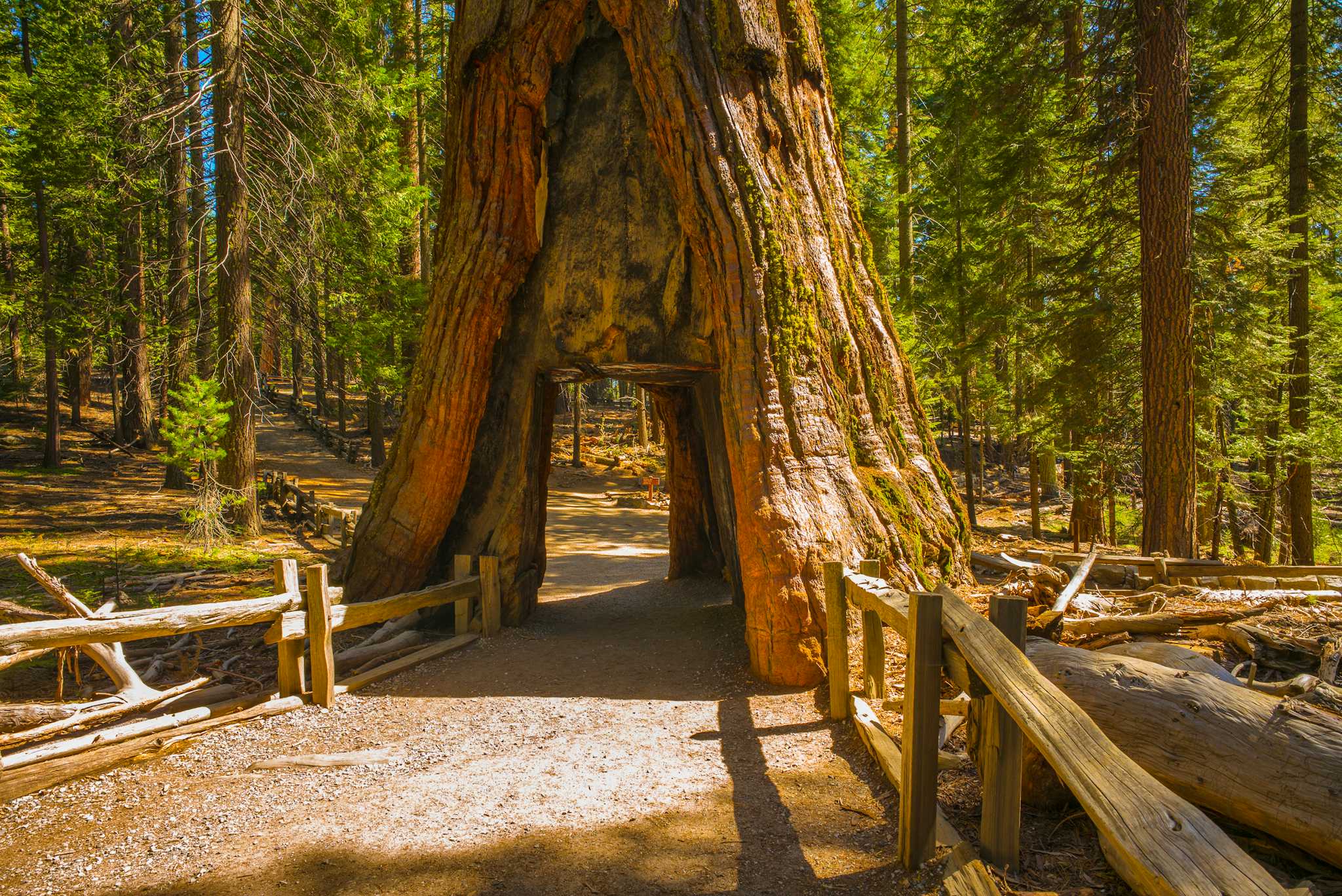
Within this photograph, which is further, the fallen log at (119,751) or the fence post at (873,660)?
the fence post at (873,660)

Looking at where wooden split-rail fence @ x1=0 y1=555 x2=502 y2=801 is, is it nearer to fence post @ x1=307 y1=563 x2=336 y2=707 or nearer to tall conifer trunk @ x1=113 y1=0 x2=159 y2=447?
fence post @ x1=307 y1=563 x2=336 y2=707

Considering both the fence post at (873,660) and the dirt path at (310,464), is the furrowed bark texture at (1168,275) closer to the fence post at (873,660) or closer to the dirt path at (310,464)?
the fence post at (873,660)

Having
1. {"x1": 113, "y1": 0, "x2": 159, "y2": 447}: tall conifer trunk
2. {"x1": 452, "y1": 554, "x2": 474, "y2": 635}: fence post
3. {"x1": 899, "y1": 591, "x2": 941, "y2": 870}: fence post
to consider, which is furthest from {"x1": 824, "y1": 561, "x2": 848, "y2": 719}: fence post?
{"x1": 113, "y1": 0, "x2": 159, "y2": 447}: tall conifer trunk

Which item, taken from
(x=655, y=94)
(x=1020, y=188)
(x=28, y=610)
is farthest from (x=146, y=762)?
(x=1020, y=188)

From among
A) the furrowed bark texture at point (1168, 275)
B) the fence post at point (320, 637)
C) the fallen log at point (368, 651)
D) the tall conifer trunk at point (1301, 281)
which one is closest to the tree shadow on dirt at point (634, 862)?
the fence post at point (320, 637)

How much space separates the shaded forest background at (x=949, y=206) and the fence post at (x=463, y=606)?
403cm

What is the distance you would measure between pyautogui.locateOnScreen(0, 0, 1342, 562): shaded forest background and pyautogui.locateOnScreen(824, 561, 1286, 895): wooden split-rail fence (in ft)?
24.6

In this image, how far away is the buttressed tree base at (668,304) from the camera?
7199 mm

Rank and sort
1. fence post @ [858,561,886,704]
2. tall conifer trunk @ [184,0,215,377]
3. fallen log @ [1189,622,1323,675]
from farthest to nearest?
tall conifer trunk @ [184,0,215,377], fence post @ [858,561,886,704], fallen log @ [1189,622,1323,675]

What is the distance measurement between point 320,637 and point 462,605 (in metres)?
2.18

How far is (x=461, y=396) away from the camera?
866 cm

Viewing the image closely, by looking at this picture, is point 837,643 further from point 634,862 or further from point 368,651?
point 368,651

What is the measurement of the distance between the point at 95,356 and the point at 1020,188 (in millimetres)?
26617

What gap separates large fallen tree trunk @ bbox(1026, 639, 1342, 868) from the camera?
2.99m
